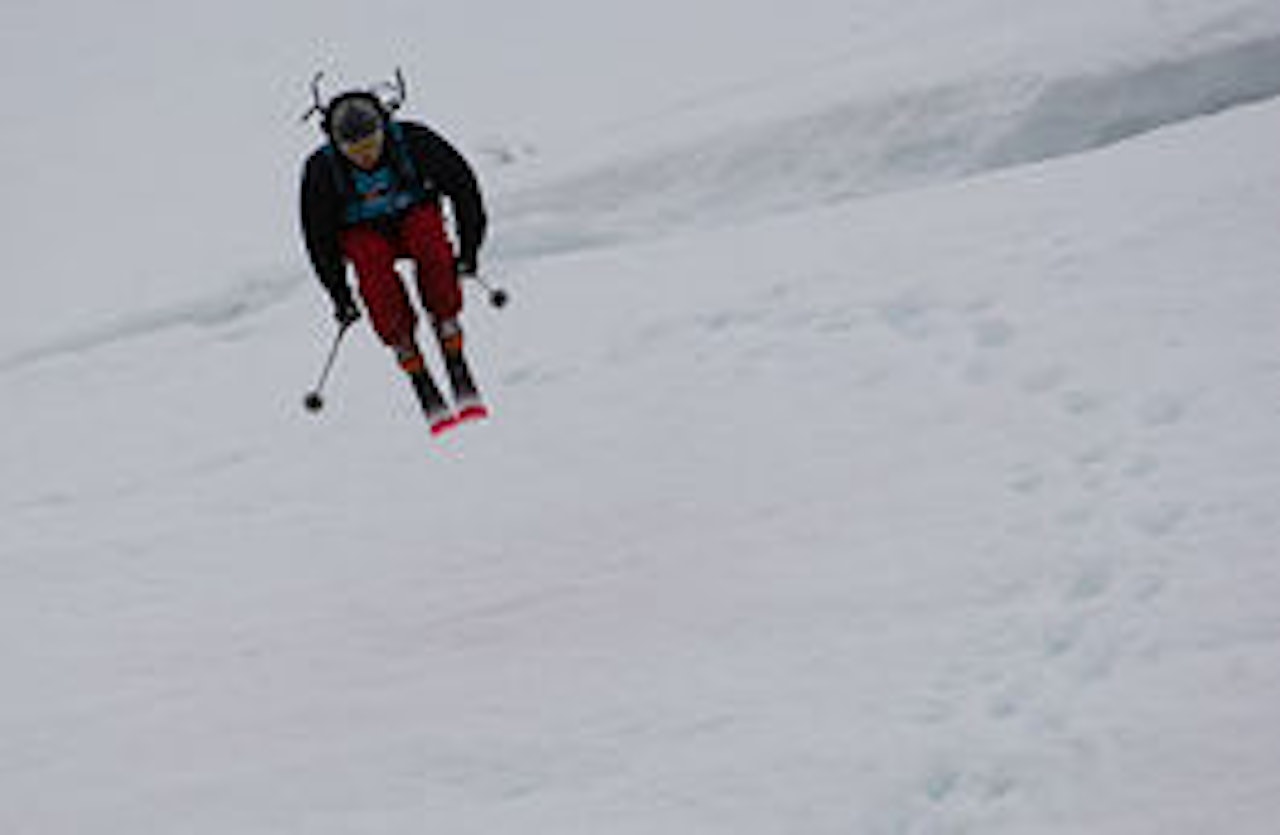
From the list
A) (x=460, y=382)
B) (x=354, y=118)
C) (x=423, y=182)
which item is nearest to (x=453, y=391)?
(x=460, y=382)

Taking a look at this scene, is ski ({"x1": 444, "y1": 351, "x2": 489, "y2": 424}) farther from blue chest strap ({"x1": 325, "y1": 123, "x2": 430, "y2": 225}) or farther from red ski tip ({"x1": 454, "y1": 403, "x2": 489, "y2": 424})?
blue chest strap ({"x1": 325, "y1": 123, "x2": 430, "y2": 225})

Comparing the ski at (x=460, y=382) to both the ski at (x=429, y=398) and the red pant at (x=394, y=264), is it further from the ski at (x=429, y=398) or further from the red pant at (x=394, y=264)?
the red pant at (x=394, y=264)

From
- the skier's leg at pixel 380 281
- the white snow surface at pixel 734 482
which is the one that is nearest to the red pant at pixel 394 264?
the skier's leg at pixel 380 281

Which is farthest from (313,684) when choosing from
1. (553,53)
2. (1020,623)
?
(553,53)

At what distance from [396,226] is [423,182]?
0.82 feet

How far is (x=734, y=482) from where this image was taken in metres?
8.44

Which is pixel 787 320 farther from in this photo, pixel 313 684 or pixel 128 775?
pixel 128 775

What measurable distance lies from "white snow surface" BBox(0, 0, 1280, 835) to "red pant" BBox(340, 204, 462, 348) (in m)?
1.99

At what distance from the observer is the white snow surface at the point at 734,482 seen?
6445 millimetres

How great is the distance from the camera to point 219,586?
8.89 meters

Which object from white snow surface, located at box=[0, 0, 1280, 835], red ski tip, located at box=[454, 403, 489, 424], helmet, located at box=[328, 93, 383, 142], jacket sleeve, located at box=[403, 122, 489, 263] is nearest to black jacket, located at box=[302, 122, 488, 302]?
jacket sleeve, located at box=[403, 122, 489, 263]

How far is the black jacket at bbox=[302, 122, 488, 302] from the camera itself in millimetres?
6207

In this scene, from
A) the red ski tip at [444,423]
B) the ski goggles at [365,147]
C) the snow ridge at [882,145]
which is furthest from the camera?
the snow ridge at [882,145]

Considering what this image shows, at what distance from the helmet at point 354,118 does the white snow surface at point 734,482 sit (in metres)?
2.84
